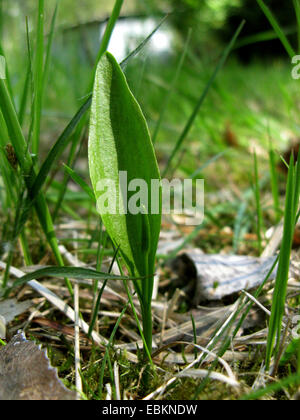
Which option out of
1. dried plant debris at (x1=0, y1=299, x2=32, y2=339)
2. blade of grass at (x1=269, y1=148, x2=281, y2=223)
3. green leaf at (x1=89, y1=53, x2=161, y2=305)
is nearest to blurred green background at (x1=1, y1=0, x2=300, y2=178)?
blade of grass at (x1=269, y1=148, x2=281, y2=223)

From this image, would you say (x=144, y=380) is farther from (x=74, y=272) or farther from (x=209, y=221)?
(x=209, y=221)

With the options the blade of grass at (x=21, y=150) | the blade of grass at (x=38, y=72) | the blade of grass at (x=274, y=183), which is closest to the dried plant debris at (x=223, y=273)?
the blade of grass at (x=274, y=183)

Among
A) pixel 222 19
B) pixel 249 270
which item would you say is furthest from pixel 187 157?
pixel 222 19

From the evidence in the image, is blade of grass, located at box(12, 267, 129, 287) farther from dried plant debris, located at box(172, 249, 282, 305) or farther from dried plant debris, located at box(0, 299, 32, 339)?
dried plant debris, located at box(172, 249, 282, 305)

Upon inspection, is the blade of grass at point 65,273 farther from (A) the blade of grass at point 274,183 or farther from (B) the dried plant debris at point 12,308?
(A) the blade of grass at point 274,183

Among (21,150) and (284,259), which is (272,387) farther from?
(21,150)

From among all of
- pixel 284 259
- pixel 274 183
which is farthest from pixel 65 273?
pixel 274 183
